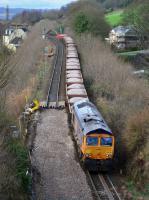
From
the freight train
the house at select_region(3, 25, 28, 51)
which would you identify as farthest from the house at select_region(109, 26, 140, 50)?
the freight train

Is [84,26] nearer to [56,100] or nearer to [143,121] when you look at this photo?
[56,100]

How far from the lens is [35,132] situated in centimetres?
2739

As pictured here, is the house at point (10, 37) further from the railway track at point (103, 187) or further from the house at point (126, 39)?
the house at point (126, 39)

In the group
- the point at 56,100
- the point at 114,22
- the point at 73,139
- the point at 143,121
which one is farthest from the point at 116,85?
the point at 114,22

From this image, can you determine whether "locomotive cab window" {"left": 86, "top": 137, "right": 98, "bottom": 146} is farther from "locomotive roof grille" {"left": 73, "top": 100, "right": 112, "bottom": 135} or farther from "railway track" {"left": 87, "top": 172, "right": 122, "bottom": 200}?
"railway track" {"left": 87, "top": 172, "right": 122, "bottom": 200}

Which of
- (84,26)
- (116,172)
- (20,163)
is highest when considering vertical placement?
(84,26)

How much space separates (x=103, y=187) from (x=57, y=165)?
2.76 m

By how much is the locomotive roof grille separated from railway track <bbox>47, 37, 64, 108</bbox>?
291 inches

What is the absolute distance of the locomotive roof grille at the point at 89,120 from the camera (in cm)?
2284

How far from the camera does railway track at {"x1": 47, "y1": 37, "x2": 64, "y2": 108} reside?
34312 millimetres

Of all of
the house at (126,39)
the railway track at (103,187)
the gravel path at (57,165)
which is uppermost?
the house at (126,39)

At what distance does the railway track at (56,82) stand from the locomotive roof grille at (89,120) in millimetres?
7390

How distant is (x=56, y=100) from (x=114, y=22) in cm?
6790

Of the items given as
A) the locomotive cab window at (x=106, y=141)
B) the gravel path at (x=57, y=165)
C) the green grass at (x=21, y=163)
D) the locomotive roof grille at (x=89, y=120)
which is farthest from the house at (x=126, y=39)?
the green grass at (x=21, y=163)
